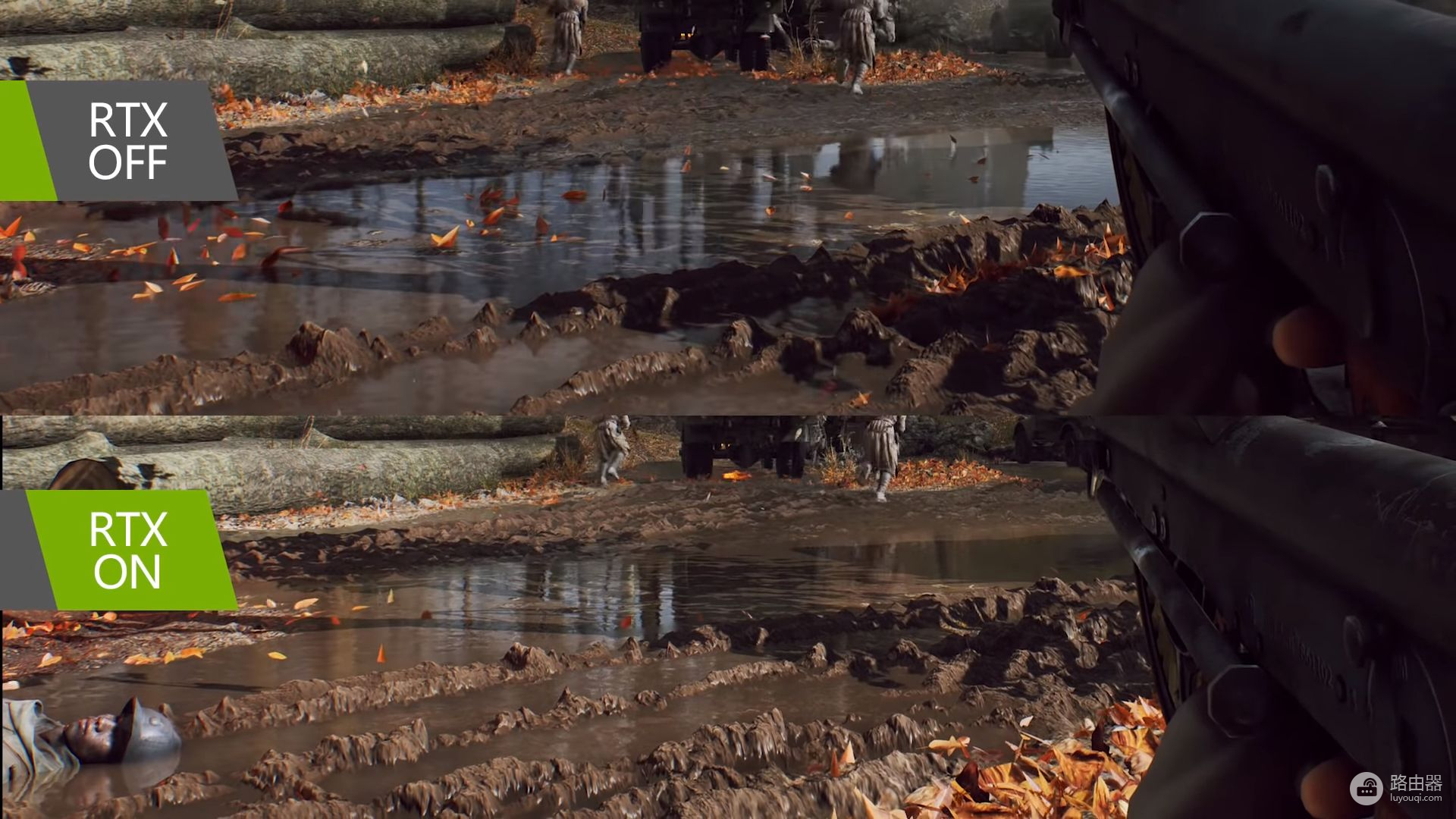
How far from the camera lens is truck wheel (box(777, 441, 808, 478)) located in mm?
1745

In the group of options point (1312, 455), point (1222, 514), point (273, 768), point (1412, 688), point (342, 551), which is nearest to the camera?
point (1412, 688)

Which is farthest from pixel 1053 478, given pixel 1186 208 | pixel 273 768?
pixel 273 768

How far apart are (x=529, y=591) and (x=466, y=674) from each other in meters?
0.17

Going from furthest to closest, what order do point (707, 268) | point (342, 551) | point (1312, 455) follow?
point (342, 551) < point (707, 268) < point (1312, 455)

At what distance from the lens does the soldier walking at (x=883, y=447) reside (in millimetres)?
1664

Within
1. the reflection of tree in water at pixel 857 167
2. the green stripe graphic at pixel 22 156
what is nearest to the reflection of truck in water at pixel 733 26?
the reflection of tree in water at pixel 857 167

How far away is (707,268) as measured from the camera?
65.6 inches

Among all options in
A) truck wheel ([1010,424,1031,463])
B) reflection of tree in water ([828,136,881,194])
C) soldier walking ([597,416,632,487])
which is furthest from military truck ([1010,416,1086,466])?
soldier walking ([597,416,632,487])

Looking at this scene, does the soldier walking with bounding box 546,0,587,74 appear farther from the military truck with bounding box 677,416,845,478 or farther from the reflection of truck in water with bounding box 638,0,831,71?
the military truck with bounding box 677,416,845,478

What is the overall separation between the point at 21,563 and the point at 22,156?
0.64m

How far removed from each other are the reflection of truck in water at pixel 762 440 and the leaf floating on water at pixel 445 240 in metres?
0.43

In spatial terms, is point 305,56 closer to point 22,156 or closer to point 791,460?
point 22,156

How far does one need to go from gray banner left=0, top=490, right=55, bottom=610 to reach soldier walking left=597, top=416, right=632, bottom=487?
0.89m

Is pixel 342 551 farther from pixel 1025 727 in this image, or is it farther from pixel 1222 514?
pixel 1222 514
